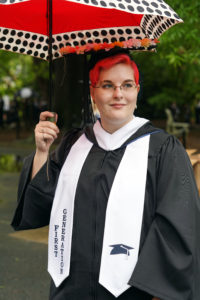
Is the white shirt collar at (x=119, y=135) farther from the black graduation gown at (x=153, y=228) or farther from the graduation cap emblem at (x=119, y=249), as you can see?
the graduation cap emblem at (x=119, y=249)

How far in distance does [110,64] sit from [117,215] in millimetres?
695

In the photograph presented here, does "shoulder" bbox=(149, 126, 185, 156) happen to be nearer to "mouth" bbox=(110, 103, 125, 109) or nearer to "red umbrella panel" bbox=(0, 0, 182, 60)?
"mouth" bbox=(110, 103, 125, 109)

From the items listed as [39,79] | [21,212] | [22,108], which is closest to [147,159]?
[21,212]

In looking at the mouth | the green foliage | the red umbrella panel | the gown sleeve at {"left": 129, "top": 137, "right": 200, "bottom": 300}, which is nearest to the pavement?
the green foliage

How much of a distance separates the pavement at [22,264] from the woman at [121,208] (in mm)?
2551

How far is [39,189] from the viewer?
2645 millimetres

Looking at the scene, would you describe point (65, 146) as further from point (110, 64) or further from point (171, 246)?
point (171, 246)

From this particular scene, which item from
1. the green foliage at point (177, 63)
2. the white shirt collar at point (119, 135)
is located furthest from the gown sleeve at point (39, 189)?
the green foliage at point (177, 63)

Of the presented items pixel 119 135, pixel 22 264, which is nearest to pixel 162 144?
pixel 119 135

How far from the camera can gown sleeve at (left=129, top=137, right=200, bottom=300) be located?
2.30 m

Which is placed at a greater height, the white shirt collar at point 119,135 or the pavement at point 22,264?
the white shirt collar at point 119,135

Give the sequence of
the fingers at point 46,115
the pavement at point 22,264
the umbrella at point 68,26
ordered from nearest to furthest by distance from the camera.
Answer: the fingers at point 46,115 → the umbrella at point 68,26 → the pavement at point 22,264

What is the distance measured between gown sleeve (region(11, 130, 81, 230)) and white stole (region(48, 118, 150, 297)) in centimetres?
13

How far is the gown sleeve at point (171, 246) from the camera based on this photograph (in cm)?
230
